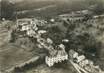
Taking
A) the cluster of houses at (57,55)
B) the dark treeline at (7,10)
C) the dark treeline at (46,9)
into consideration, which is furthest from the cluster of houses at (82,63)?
the dark treeline at (7,10)

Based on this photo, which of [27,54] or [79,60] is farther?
[27,54]

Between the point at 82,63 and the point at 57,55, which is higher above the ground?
the point at 57,55

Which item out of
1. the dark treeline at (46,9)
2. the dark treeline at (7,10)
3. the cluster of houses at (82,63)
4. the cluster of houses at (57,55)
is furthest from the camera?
the dark treeline at (46,9)

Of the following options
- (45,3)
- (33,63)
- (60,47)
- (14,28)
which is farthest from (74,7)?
(33,63)

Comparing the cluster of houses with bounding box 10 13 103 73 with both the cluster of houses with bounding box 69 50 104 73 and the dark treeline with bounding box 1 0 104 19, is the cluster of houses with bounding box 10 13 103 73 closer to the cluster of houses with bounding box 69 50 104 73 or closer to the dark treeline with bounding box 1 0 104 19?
the cluster of houses with bounding box 69 50 104 73

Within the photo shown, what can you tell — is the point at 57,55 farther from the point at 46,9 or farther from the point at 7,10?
the point at 7,10

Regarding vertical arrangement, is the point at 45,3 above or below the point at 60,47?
above

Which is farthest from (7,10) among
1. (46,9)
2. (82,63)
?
(82,63)

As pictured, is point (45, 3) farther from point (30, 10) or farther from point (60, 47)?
point (60, 47)

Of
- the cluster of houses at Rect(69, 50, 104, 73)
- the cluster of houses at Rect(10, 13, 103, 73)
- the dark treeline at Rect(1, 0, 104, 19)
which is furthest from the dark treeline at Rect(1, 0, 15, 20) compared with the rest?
the cluster of houses at Rect(69, 50, 104, 73)

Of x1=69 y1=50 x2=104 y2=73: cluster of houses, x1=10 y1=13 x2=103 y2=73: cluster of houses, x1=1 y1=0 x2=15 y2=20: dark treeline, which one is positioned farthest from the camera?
x1=1 y1=0 x2=15 y2=20: dark treeline

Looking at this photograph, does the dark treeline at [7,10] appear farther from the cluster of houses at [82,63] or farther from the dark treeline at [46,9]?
the cluster of houses at [82,63]
